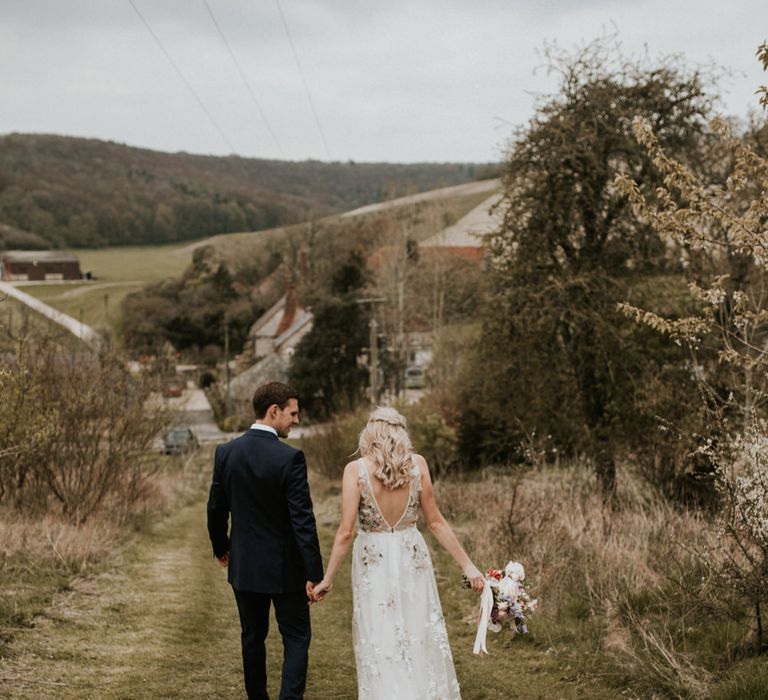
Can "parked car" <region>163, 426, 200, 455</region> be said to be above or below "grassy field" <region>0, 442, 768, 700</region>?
below

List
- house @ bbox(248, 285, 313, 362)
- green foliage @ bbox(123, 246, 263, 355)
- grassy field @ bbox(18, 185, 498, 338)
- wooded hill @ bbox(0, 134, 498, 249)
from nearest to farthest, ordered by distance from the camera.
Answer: grassy field @ bbox(18, 185, 498, 338), house @ bbox(248, 285, 313, 362), green foliage @ bbox(123, 246, 263, 355), wooded hill @ bbox(0, 134, 498, 249)

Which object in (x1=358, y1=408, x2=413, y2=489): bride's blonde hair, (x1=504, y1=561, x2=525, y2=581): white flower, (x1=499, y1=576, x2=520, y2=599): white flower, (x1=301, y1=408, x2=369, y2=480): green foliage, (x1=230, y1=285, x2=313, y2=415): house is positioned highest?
(x1=358, y1=408, x2=413, y2=489): bride's blonde hair

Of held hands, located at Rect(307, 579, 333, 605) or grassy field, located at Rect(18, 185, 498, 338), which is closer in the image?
held hands, located at Rect(307, 579, 333, 605)

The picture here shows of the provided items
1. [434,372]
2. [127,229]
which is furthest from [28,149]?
[434,372]

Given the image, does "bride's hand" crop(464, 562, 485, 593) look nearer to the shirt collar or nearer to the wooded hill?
the shirt collar

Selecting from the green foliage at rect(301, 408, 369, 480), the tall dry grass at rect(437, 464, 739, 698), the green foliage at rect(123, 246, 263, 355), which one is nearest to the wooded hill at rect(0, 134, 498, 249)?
the green foliage at rect(123, 246, 263, 355)

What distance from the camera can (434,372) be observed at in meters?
33.7

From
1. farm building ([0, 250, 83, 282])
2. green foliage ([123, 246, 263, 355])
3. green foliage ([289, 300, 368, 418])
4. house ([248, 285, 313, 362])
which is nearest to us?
green foliage ([289, 300, 368, 418])

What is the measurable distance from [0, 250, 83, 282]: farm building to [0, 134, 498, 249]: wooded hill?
6649 millimetres

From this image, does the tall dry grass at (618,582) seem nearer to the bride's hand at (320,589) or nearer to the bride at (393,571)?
the bride at (393,571)

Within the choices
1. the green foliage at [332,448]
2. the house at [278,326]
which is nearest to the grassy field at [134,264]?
the house at [278,326]

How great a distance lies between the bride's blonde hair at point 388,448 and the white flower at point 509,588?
3.01 ft

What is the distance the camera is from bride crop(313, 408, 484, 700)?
5.33 meters

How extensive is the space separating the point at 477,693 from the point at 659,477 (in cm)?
632
